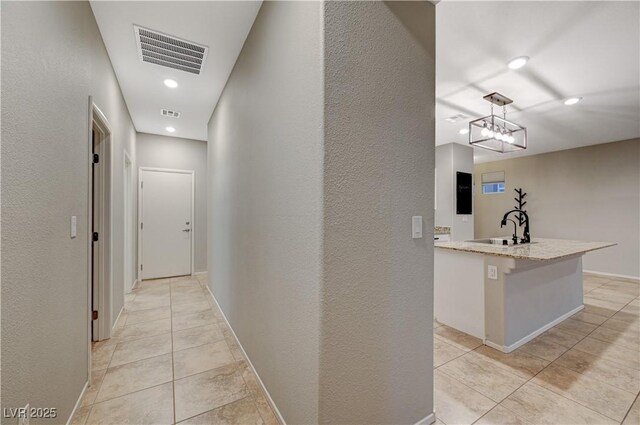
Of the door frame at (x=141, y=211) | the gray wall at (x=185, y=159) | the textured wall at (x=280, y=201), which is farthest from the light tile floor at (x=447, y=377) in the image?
the gray wall at (x=185, y=159)

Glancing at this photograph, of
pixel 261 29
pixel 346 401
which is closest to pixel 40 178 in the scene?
pixel 261 29

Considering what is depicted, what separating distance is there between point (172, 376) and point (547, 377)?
292 cm

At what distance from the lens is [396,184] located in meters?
1.38

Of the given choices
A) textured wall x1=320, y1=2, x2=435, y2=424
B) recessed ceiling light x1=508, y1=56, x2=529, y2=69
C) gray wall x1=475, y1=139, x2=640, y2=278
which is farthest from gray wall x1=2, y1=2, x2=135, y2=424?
gray wall x1=475, y1=139, x2=640, y2=278

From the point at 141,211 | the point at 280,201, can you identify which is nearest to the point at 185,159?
the point at 141,211

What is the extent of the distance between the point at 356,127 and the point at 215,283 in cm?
318

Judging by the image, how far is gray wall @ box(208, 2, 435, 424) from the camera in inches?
46.7

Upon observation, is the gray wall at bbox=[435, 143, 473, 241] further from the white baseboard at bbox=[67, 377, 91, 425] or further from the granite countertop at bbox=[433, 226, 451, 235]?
the white baseboard at bbox=[67, 377, 91, 425]

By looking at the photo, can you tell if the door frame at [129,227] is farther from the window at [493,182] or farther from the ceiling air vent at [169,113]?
the window at [493,182]

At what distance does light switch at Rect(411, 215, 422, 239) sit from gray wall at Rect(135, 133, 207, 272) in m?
4.87

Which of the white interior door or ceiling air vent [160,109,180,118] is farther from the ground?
ceiling air vent [160,109,180,118]

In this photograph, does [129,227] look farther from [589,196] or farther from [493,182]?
[589,196]

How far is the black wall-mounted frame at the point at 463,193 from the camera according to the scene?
5.58 meters

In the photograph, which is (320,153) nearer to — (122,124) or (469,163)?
(122,124)
